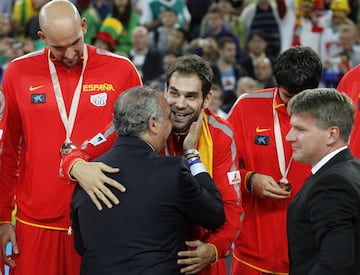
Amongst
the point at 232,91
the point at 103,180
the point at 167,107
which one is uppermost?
the point at 167,107

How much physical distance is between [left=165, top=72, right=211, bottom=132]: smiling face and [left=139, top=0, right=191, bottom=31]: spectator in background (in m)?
8.32

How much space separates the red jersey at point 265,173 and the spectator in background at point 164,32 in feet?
22.7

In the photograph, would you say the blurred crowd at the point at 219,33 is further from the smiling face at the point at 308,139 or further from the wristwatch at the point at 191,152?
A: the smiling face at the point at 308,139

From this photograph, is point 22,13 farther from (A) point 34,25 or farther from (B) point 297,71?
(B) point 297,71

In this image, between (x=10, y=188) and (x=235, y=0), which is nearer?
(x=10, y=188)

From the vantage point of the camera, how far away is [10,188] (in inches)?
173

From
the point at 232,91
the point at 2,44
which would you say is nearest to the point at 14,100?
the point at 232,91

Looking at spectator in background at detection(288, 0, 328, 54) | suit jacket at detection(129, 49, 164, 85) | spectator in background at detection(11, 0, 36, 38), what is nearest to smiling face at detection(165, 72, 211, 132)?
suit jacket at detection(129, 49, 164, 85)

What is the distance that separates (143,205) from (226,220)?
62 centimetres

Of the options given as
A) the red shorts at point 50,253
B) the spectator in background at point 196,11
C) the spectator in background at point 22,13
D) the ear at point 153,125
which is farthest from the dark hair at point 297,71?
the spectator in background at point 22,13

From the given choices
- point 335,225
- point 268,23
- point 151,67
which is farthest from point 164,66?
point 335,225

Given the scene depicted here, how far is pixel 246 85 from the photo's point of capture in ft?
31.8

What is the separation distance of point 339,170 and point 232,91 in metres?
7.04

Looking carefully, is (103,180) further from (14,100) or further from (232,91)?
(232,91)
